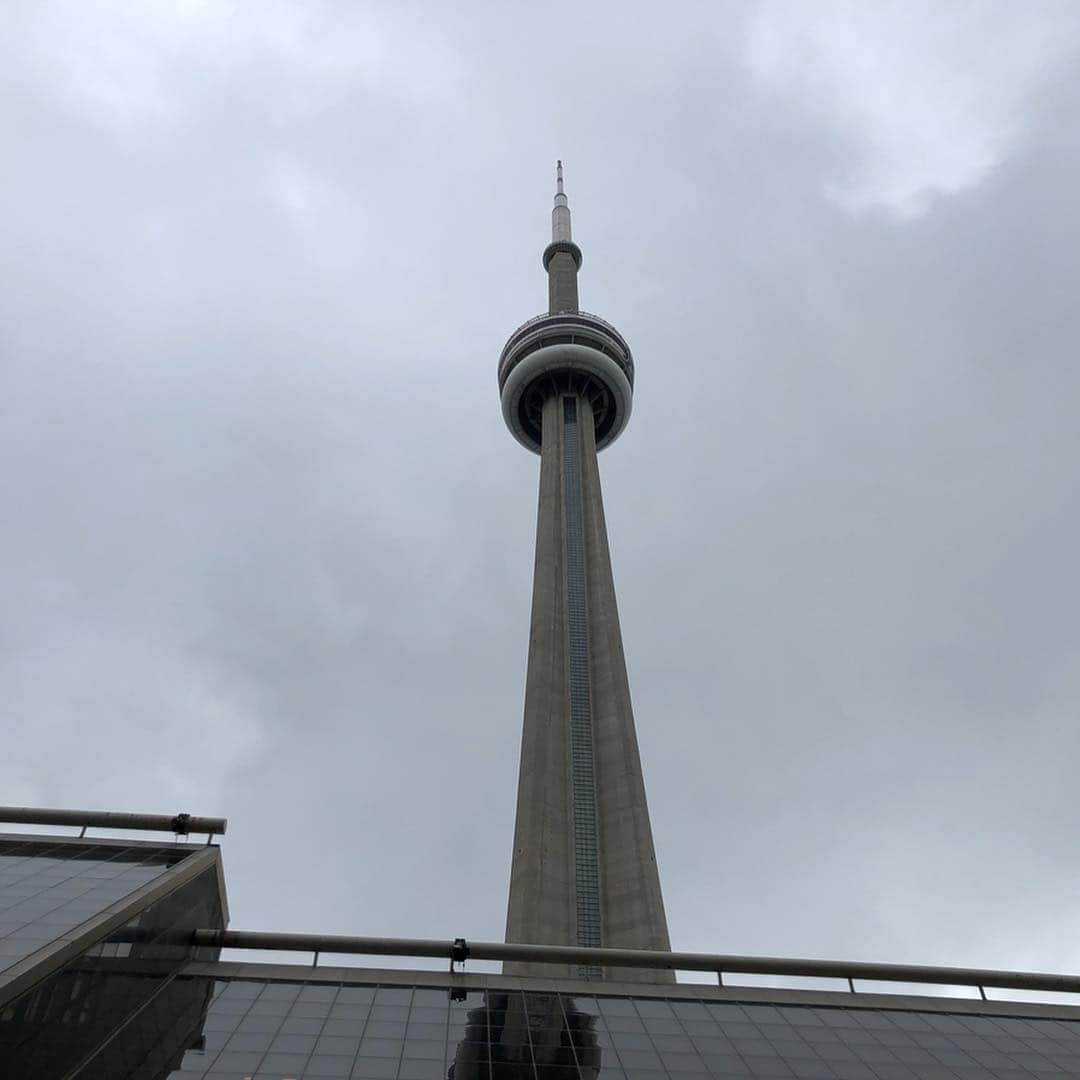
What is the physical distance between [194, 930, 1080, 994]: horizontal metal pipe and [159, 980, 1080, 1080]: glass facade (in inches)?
41.3

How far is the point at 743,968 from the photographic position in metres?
28.5

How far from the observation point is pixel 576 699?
64.7 metres

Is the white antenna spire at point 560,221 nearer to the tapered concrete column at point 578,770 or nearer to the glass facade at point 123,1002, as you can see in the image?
the tapered concrete column at point 578,770

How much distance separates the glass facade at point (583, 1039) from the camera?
22.1m

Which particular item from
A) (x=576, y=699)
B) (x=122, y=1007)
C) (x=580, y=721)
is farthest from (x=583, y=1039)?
(x=576, y=699)

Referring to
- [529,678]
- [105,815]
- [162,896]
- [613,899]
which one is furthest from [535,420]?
[162,896]

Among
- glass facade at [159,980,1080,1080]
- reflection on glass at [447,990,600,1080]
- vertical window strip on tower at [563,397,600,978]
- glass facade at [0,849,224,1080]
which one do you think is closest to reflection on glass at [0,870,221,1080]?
glass facade at [0,849,224,1080]

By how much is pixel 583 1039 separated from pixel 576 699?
4057 cm

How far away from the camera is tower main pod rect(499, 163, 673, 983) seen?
2117 inches

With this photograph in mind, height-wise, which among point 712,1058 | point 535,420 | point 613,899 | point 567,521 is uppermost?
point 535,420

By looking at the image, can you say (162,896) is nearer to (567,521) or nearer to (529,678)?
(529,678)

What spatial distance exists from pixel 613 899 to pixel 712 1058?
3200 centimetres

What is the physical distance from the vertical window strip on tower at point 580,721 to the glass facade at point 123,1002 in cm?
2774

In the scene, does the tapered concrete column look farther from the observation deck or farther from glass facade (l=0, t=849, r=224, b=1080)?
glass facade (l=0, t=849, r=224, b=1080)
